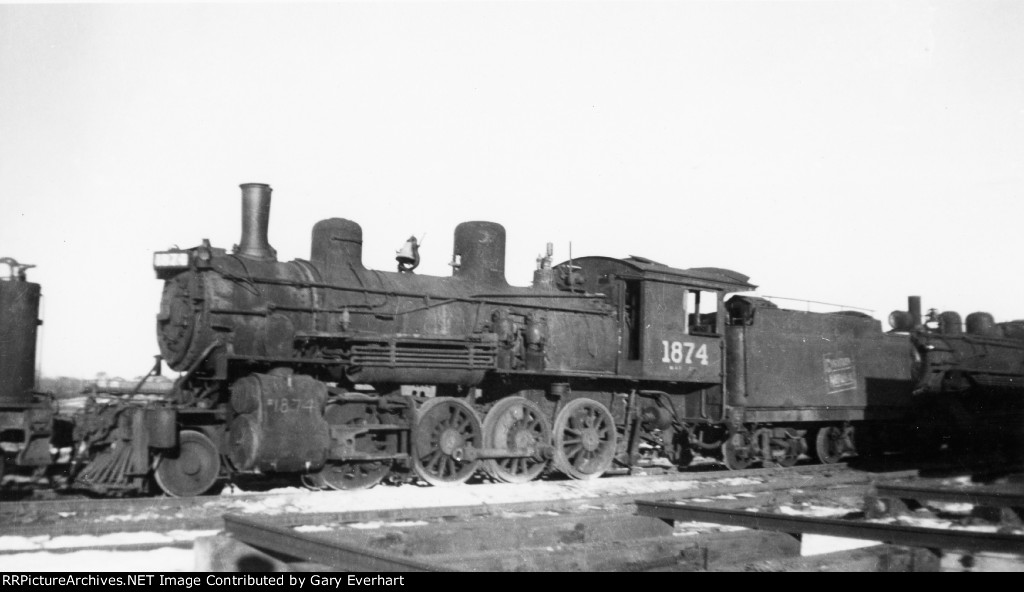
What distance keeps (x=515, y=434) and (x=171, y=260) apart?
4.75m

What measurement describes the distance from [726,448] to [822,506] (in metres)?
3.95

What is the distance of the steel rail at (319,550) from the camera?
4004mm

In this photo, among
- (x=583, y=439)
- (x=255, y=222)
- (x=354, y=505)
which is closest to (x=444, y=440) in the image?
(x=354, y=505)

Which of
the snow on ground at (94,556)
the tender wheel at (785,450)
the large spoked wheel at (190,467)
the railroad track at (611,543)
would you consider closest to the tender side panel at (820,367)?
the tender wheel at (785,450)

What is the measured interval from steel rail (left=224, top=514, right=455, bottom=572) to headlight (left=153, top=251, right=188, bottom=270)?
203 inches

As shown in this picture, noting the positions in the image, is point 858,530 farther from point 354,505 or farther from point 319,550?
point 354,505

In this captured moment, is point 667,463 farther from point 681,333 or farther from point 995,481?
point 995,481

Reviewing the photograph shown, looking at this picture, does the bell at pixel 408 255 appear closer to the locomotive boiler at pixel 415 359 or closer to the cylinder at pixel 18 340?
the locomotive boiler at pixel 415 359

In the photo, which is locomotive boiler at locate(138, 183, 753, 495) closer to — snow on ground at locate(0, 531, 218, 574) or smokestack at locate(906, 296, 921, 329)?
snow on ground at locate(0, 531, 218, 574)

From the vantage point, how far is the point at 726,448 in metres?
13.9

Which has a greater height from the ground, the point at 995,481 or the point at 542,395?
the point at 542,395

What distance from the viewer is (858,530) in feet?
18.4

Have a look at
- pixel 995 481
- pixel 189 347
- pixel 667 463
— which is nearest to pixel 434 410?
pixel 189 347

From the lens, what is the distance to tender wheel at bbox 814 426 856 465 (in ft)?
51.0
